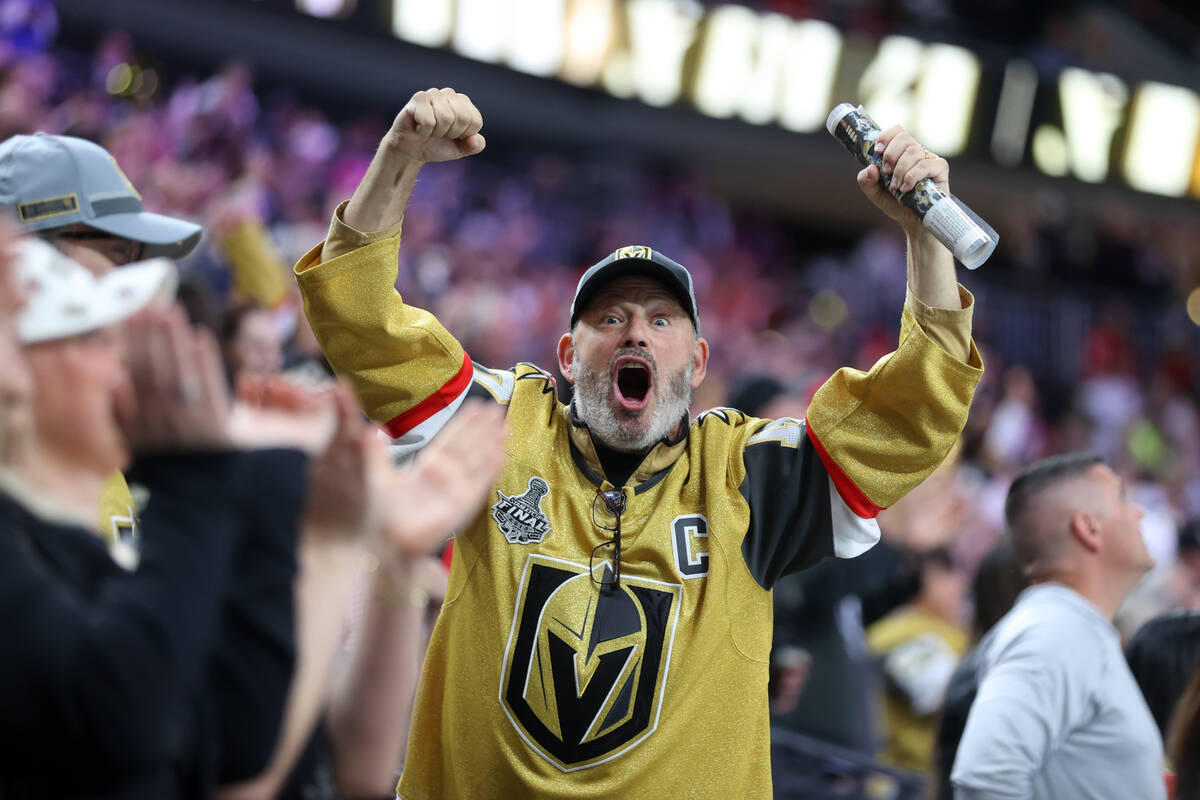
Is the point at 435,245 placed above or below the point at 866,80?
below

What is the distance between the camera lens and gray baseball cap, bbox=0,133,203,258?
2.54 meters

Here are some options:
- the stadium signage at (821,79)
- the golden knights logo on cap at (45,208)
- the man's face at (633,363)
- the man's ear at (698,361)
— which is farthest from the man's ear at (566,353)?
the stadium signage at (821,79)

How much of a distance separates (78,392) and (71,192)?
114 centimetres

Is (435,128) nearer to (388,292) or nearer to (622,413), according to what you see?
(388,292)

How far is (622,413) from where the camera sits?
262 centimetres

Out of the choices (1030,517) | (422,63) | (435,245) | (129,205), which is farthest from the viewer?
(422,63)

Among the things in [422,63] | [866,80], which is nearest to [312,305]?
[422,63]

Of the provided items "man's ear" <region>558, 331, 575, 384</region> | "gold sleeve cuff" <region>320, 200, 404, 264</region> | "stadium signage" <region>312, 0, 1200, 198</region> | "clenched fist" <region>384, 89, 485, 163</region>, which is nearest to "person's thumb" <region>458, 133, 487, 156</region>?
"clenched fist" <region>384, 89, 485, 163</region>

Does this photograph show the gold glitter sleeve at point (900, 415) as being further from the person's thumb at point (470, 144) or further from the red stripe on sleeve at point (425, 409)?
the person's thumb at point (470, 144)

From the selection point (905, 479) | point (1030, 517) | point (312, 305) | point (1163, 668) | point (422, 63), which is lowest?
point (1163, 668)

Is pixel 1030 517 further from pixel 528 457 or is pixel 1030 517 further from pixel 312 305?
pixel 312 305

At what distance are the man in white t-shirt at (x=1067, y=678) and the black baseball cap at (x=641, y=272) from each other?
1.10 m

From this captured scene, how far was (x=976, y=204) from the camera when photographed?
1584cm

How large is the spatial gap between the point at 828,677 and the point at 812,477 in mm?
2128
